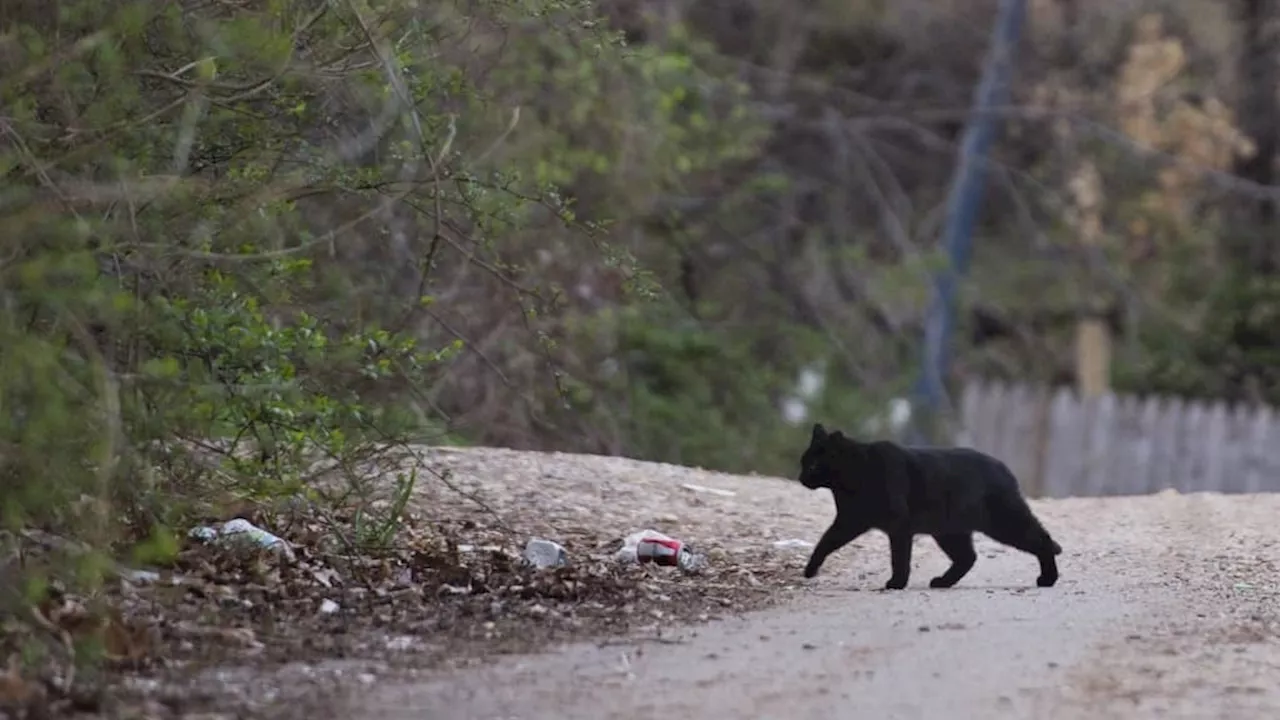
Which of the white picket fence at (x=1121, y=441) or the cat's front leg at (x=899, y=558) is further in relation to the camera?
the white picket fence at (x=1121, y=441)

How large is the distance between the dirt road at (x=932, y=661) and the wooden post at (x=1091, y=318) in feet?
46.6

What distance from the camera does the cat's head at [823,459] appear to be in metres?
8.40

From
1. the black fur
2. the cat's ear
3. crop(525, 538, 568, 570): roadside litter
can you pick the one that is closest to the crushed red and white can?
crop(525, 538, 568, 570): roadside litter

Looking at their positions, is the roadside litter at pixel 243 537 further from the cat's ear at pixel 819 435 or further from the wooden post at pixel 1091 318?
the wooden post at pixel 1091 318

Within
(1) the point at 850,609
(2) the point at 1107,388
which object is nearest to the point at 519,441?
(1) the point at 850,609

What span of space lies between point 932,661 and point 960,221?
48.8 ft

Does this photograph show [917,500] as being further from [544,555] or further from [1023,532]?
[544,555]

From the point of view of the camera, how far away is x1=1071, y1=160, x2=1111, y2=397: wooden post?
2284cm

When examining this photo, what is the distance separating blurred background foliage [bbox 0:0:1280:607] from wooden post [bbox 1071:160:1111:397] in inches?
5.2

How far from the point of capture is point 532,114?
45.2ft

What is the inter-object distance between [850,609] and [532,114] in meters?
7.03

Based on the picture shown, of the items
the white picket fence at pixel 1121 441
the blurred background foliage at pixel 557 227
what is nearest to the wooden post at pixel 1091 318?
the blurred background foliage at pixel 557 227

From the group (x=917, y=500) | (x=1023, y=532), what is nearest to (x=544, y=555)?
(x=917, y=500)

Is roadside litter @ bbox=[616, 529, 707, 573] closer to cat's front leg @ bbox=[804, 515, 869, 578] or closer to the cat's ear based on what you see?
cat's front leg @ bbox=[804, 515, 869, 578]
